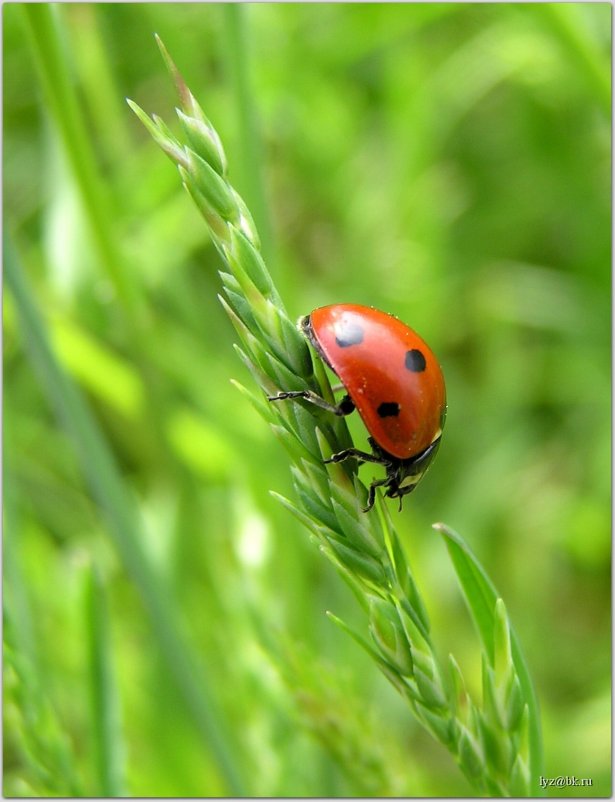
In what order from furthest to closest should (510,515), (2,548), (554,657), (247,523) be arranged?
(510,515)
(554,657)
(247,523)
(2,548)

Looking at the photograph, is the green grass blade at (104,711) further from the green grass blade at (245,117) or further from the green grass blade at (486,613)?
the green grass blade at (245,117)

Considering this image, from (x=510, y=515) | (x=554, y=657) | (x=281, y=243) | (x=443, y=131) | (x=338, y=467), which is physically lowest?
(x=338, y=467)

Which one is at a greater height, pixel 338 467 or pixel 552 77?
pixel 552 77

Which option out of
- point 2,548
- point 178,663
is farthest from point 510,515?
point 2,548

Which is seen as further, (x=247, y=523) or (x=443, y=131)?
(x=443, y=131)

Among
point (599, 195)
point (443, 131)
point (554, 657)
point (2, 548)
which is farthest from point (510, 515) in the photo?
point (2, 548)

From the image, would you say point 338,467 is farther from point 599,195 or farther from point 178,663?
point 599,195

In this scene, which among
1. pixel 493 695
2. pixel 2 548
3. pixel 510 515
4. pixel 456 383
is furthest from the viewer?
pixel 456 383
